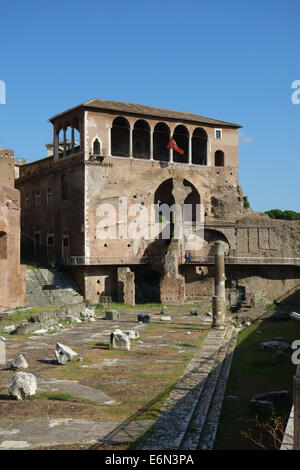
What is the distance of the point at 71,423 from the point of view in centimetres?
908

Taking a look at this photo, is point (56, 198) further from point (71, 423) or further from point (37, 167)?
point (71, 423)

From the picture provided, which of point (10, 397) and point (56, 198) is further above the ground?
point (56, 198)

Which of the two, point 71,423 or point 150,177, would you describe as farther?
point 150,177

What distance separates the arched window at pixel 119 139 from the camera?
125 feet

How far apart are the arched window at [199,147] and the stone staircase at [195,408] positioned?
1016 inches

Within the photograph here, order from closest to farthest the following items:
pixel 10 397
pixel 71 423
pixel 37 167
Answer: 1. pixel 71 423
2. pixel 10 397
3. pixel 37 167

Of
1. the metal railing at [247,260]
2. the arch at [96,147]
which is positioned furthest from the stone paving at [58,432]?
the arch at [96,147]

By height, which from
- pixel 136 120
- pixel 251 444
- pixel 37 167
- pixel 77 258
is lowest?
pixel 251 444

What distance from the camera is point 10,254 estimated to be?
2605 centimetres

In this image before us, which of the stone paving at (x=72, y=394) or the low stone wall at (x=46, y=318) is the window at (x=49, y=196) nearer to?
the low stone wall at (x=46, y=318)

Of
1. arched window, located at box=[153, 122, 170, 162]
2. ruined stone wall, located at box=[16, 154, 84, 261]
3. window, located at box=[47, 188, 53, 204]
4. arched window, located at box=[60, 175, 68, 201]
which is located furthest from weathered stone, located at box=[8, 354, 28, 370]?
arched window, located at box=[153, 122, 170, 162]

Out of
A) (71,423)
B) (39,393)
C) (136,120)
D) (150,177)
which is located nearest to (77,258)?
(150,177)

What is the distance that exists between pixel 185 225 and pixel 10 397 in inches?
1026

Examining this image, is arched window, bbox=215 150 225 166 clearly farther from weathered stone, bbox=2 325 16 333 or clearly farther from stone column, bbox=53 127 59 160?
weathered stone, bbox=2 325 16 333
